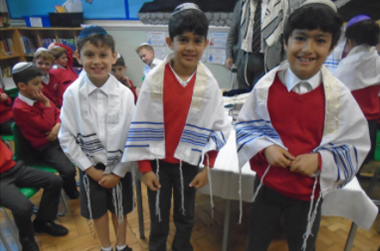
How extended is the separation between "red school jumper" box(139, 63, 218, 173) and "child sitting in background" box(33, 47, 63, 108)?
1.98m

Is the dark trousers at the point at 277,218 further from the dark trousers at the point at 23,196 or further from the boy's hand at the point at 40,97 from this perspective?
the boy's hand at the point at 40,97

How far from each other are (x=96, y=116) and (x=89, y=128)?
0.22 feet

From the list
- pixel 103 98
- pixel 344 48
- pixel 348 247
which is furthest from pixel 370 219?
pixel 344 48

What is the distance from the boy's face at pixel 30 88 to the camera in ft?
5.85

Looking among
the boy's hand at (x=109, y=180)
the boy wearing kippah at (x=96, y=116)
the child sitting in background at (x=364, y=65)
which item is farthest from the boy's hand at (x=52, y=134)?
the child sitting in background at (x=364, y=65)

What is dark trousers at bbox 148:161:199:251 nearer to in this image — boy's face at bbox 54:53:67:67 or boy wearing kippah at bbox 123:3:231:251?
boy wearing kippah at bbox 123:3:231:251

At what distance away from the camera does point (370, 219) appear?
1119mm

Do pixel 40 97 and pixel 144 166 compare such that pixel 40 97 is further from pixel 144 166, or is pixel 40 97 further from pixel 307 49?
pixel 307 49

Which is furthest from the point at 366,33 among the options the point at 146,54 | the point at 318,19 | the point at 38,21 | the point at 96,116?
the point at 38,21

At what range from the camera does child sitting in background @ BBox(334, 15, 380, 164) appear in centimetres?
177

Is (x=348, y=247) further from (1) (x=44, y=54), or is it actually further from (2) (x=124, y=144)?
(1) (x=44, y=54)

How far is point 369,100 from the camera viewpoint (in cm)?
191

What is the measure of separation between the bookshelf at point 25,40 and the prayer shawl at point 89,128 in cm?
364

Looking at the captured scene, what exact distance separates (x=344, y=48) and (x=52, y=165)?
3165 millimetres
